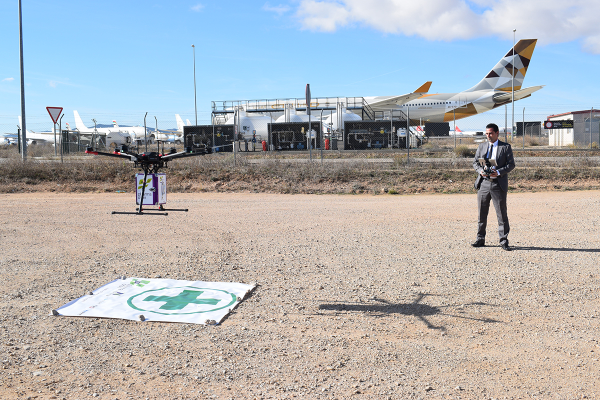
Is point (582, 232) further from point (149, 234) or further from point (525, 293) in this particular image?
point (149, 234)

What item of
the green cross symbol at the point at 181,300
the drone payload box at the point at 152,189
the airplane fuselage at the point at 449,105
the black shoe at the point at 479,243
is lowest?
the green cross symbol at the point at 181,300

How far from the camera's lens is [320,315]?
16.8 ft

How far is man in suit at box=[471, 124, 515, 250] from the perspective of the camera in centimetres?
797

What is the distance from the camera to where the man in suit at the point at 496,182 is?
7973 millimetres

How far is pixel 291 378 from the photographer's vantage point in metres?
3.79

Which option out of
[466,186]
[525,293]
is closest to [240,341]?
[525,293]

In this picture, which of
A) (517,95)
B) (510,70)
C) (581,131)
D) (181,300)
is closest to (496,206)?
(181,300)

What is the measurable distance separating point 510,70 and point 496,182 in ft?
142

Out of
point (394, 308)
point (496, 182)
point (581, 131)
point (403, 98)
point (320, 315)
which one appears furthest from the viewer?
point (403, 98)

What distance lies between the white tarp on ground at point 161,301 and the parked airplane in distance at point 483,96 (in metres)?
40.5

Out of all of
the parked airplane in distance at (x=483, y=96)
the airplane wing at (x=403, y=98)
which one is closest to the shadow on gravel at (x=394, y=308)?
the parked airplane in distance at (x=483, y=96)

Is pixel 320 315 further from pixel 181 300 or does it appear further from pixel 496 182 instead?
pixel 496 182

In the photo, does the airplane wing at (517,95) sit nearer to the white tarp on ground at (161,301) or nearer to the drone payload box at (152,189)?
the drone payload box at (152,189)

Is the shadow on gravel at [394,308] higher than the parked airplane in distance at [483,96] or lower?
lower
